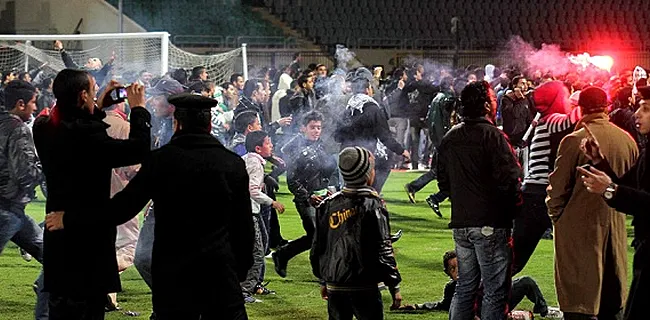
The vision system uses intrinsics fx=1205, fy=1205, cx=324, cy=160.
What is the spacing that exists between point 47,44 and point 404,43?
12479mm

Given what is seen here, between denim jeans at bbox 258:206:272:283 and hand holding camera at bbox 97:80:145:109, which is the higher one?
hand holding camera at bbox 97:80:145:109

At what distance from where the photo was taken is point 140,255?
8758mm

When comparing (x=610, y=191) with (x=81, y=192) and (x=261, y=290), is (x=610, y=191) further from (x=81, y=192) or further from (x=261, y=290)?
(x=261, y=290)

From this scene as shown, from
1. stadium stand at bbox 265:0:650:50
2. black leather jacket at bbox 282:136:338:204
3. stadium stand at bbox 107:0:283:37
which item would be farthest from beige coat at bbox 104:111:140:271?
stadium stand at bbox 265:0:650:50

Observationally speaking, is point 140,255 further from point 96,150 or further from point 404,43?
point 404,43

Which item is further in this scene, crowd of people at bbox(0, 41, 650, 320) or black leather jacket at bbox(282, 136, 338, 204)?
black leather jacket at bbox(282, 136, 338, 204)

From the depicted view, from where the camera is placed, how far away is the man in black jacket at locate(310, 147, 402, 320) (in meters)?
6.63

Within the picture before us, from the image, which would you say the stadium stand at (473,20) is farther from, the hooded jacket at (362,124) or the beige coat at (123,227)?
Result: the beige coat at (123,227)

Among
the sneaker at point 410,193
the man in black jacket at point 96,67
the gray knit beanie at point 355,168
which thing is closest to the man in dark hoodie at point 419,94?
the sneaker at point 410,193

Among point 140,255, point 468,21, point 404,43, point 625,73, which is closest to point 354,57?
point 404,43

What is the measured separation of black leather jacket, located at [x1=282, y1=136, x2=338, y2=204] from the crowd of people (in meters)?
0.01

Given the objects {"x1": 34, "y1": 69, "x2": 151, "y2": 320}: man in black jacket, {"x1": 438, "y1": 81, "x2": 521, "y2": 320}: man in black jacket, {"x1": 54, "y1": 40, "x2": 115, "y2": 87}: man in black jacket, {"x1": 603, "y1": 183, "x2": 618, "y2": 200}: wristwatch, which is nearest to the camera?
{"x1": 603, "y1": 183, "x2": 618, "y2": 200}: wristwatch

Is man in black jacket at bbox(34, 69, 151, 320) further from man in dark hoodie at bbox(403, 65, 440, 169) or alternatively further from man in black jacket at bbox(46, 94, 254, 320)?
man in dark hoodie at bbox(403, 65, 440, 169)

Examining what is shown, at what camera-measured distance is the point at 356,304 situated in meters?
6.64
